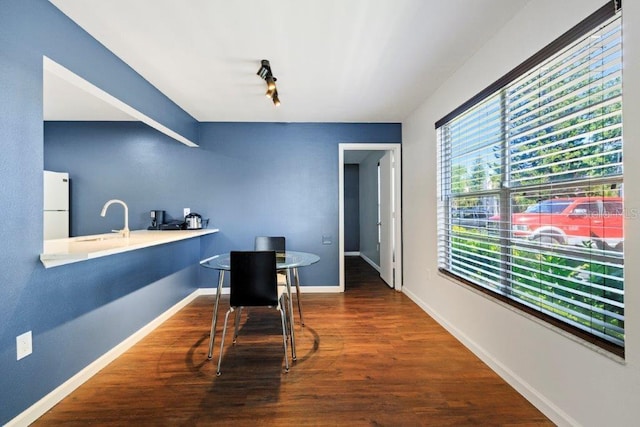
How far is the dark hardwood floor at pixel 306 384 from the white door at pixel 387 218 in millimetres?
1472

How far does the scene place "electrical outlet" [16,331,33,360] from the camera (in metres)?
1.55

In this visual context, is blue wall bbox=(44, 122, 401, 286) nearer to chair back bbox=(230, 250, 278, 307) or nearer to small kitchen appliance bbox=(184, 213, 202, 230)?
small kitchen appliance bbox=(184, 213, 202, 230)

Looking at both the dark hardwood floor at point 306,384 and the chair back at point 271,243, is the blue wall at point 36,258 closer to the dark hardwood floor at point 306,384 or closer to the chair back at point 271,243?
the dark hardwood floor at point 306,384

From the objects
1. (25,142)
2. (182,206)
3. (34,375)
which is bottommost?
(34,375)

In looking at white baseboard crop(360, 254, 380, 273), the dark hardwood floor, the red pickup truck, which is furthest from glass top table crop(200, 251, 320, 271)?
white baseboard crop(360, 254, 380, 273)

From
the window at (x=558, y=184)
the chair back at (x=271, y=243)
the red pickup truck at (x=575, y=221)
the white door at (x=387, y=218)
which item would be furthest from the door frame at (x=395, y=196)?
the red pickup truck at (x=575, y=221)

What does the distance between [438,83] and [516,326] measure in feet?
7.45

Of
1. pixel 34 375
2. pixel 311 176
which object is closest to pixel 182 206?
pixel 311 176

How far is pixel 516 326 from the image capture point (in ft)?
6.15

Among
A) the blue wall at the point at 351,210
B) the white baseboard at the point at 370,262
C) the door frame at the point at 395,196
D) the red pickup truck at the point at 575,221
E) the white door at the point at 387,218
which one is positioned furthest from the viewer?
the blue wall at the point at 351,210

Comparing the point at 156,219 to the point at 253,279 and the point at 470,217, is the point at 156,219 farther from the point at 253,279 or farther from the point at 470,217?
the point at 470,217

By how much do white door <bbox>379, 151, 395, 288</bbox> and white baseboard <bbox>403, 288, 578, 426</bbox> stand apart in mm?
1517

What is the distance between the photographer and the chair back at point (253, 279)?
2133 millimetres

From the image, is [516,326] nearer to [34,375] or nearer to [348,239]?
[34,375]
